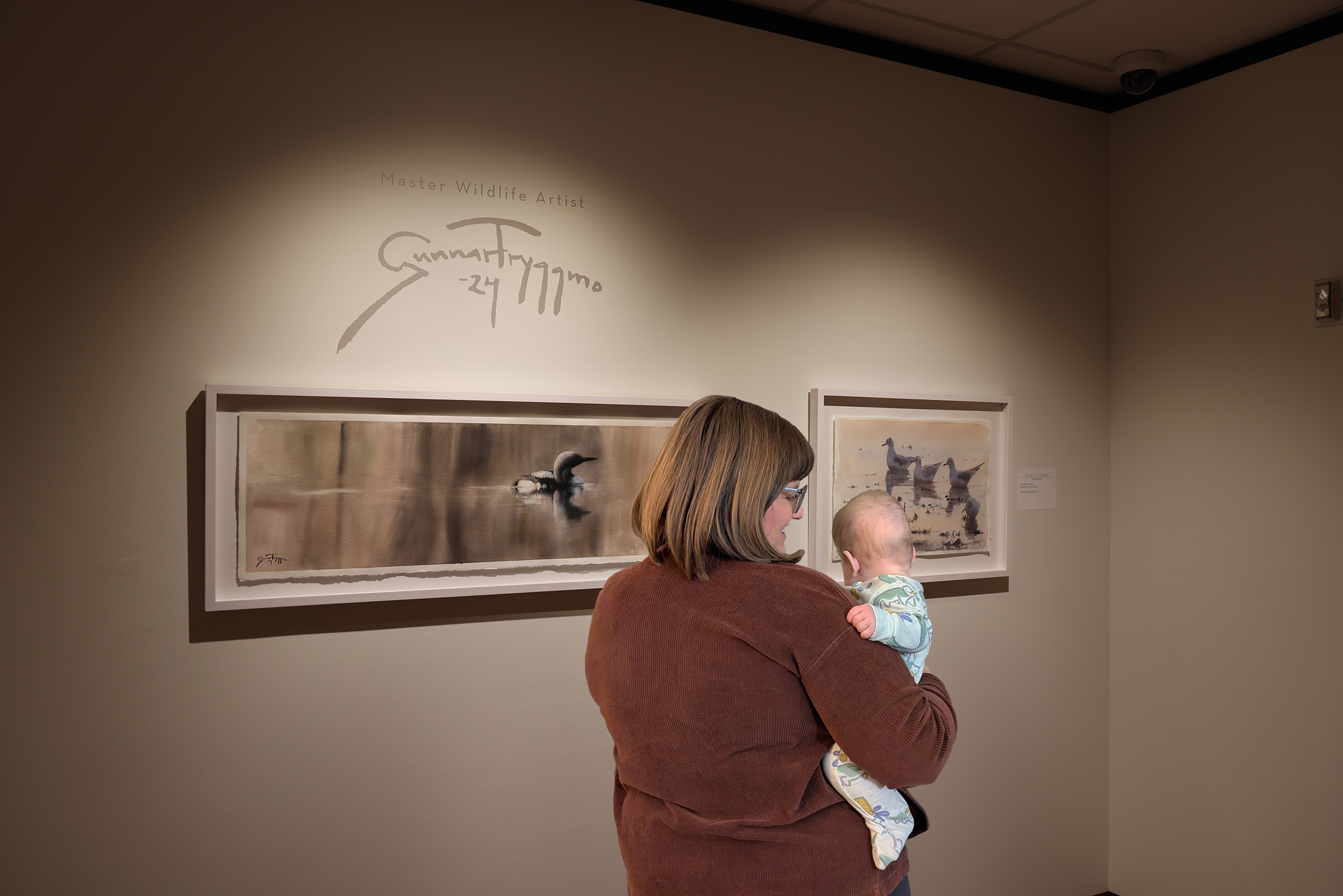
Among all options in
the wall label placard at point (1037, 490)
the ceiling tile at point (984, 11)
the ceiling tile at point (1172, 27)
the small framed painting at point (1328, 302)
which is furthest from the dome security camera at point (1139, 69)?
the wall label placard at point (1037, 490)

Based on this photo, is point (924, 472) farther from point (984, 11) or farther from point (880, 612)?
point (880, 612)

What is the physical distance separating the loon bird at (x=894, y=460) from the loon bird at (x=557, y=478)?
0.92 meters

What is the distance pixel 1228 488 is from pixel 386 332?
8.16 ft

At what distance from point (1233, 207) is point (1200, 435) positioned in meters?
0.70

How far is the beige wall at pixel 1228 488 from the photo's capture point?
2408 mm

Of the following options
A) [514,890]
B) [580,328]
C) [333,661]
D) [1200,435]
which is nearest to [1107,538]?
[1200,435]

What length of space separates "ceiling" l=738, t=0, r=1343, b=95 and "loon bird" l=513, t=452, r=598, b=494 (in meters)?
1.36

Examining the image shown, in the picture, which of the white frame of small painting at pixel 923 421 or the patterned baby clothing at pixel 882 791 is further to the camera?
the white frame of small painting at pixel 923 421

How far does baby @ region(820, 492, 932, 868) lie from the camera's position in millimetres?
1240

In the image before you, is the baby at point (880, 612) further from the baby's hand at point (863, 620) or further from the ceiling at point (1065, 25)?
the ceiling at point (1065, 25)

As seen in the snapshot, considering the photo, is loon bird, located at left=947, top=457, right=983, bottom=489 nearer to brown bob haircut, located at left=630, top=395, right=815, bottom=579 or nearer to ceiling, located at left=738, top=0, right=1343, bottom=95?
ceiling, located at left=738, top=0, right=1343, bottom=95

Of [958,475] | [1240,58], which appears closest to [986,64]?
[1240,58]

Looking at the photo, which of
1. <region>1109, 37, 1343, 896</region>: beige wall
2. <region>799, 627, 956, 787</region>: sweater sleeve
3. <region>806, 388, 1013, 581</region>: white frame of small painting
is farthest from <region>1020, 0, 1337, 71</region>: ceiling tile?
<region>799, 627, 956, 787</region>: sweater sleeve
